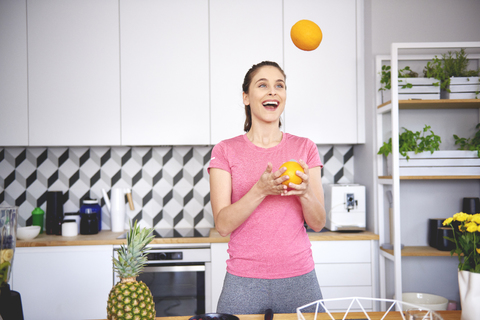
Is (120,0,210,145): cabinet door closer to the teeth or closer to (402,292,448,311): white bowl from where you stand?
the teeth

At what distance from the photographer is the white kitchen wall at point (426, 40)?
2506 millimetres

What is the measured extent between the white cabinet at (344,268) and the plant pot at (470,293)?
1.58 metres

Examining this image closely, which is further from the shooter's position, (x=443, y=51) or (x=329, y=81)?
(x=329, y=81)

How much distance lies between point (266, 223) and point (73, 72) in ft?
6.59

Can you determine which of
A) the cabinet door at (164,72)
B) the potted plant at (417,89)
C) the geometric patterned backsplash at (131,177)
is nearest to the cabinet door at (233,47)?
the cabinet door at (164,72)

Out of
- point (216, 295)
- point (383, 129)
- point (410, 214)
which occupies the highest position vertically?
point (383, 129)

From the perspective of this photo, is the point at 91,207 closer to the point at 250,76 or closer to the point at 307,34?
the point at 250,76

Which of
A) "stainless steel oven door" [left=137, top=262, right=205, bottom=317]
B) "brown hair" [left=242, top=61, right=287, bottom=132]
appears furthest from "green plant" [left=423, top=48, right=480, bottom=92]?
"stainless steel oven door" [left=137, top=262, right=205, bottom=317]

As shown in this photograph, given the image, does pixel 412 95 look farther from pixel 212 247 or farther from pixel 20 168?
pixel 20 168

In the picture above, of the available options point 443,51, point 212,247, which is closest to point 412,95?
point 443,51

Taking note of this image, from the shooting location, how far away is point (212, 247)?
237 cm

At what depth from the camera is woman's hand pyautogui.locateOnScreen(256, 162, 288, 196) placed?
3.31 feet

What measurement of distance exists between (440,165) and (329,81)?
2.99 feet

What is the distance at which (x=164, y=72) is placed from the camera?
8.54ft
